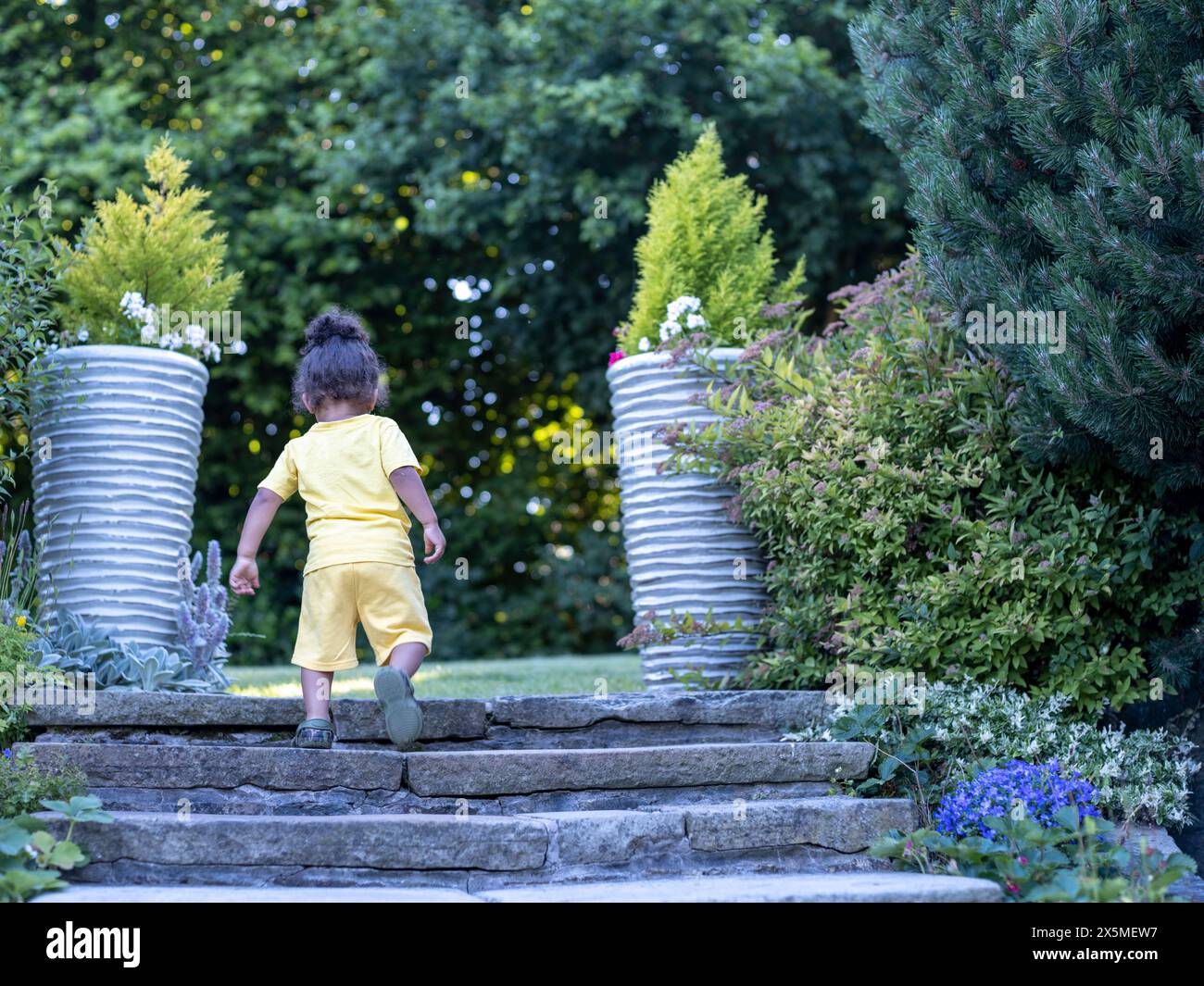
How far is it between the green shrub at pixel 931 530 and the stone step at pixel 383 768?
3.27ft

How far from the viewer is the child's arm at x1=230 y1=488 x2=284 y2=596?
395 cm

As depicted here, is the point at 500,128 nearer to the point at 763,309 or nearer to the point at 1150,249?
the point at 763,309

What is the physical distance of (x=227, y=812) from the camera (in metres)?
3.54

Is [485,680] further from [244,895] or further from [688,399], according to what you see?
[244,895]

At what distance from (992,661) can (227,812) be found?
2.57m

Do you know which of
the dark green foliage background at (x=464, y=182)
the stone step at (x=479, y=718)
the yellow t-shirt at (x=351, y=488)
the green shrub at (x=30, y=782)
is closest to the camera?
the green shrub at (x=30, y=782)

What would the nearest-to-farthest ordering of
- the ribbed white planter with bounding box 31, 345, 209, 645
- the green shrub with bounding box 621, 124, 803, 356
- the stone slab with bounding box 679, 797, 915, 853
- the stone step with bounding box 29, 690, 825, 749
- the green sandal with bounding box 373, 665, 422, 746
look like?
the stone slab with bounding box 679, 797, 915, 853 < the green sandal with bounding box 373, 665, 422, 746 < the stone step with bounding box 29, 690, 825, 749 < the ribbed white planter with bounding box 31, 345, 209, 645 < the green shrub with bounding box 621, 124, 803, 356

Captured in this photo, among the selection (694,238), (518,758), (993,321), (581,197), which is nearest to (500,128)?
(581,197)

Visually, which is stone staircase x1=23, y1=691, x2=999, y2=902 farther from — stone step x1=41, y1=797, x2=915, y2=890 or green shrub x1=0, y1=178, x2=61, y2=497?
green shrub x1=0, y1=178, x2=61, y2=497

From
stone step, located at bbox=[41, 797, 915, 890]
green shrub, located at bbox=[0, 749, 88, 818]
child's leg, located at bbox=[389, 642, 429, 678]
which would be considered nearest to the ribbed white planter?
green shrub, located at bbox=[0, 749, 88, 818]

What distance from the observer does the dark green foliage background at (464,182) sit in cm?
946

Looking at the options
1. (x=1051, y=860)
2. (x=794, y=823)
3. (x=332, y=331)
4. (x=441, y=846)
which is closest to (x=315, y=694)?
(x=441, y=846)

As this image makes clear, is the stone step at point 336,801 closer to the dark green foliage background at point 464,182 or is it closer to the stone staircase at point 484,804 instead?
the stone staircase at point 484,804

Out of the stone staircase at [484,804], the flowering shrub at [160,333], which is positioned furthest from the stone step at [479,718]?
the flowering shrub at [160,333]
